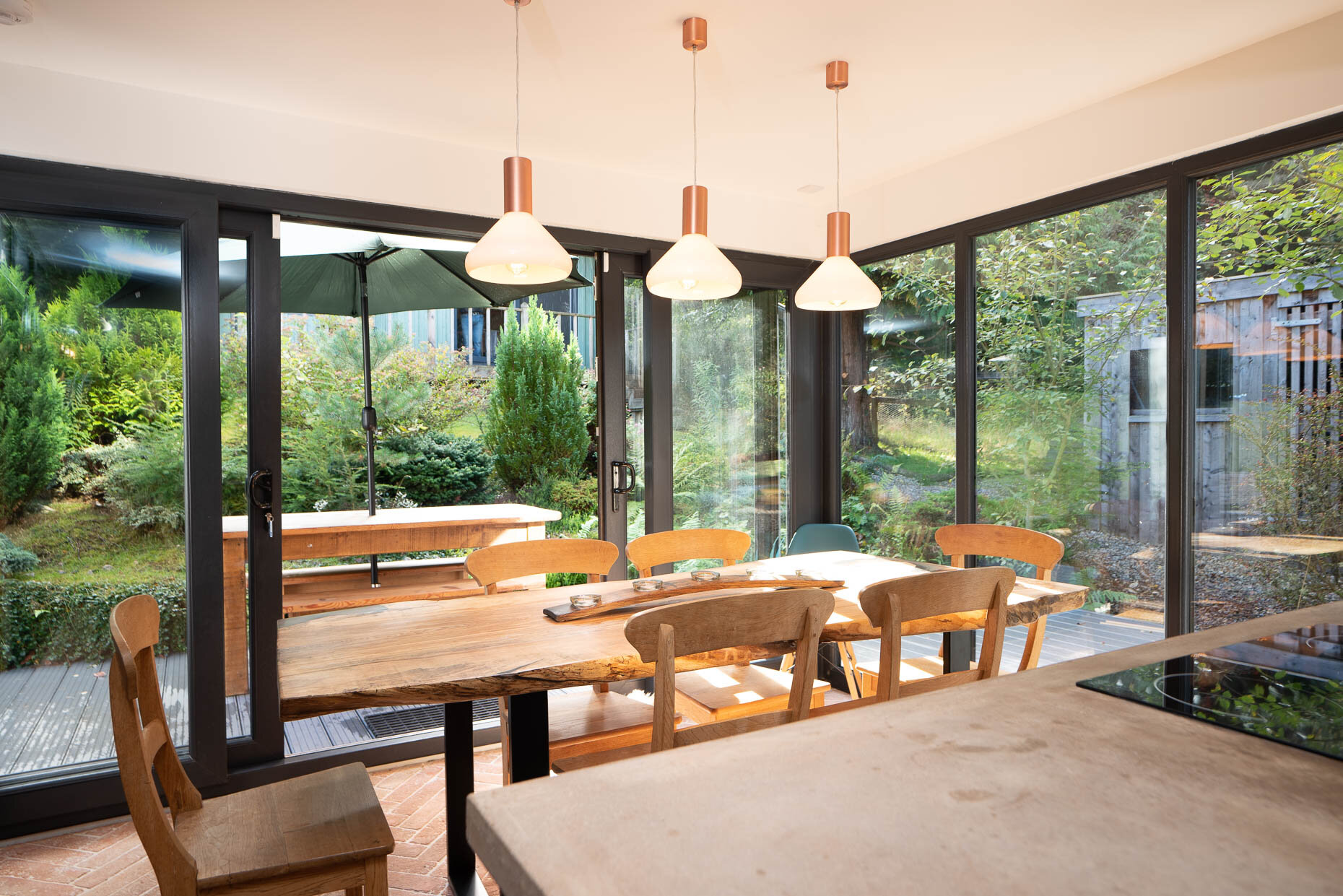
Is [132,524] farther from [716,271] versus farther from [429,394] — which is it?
[429,394]

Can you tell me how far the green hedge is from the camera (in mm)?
2656

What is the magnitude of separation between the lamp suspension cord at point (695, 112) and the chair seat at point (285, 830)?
6.05ft

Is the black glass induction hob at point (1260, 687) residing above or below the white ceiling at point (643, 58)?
below

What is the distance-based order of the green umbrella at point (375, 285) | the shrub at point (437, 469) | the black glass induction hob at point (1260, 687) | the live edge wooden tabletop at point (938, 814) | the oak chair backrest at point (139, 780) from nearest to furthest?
the live edge wooden tabletop at point (938, 814), the black glass induction hob at point (1260, 687), the oak chair backrest at point (139, 780), the green umbrella at point (375, 285), the shrub at point (437, 469)

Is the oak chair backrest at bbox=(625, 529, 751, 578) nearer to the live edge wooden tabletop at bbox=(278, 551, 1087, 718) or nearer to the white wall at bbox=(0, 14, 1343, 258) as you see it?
the live edge wooden tabletop at bbox=(278, 551, 1087, 718)

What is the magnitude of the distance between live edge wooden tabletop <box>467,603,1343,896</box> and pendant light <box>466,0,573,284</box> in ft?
4.76

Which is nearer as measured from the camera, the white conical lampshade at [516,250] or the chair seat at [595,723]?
the white conical lampshade at [516,250]

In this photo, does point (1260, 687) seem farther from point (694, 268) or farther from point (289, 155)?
point (289, 155)

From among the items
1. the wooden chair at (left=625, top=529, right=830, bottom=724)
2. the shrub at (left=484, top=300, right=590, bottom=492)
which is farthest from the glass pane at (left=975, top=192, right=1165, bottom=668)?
the shrub at (left=484, top=300, right=590, bottom=492)

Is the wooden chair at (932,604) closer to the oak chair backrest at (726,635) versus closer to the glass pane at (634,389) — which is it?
the oak chair backrest at (726,635)

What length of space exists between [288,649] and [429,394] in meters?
6.02

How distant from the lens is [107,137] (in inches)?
105

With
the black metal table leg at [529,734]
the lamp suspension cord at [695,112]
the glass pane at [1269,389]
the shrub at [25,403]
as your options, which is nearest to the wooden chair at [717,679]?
the black metal table leg at [529,734]

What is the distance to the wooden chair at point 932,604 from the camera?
1784 mm
